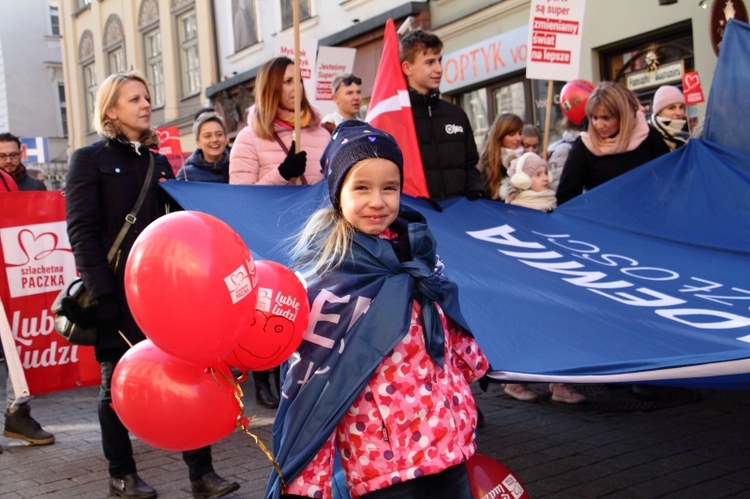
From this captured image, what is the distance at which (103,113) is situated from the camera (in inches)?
167

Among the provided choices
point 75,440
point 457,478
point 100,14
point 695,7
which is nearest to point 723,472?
point 457,478

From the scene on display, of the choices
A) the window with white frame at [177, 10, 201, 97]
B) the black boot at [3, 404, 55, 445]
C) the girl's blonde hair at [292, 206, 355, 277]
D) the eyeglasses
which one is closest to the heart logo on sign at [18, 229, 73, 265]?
the black boot at [3, 404, 55, 445]

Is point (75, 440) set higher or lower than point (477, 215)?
lower

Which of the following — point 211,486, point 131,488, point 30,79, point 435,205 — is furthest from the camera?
point 30,79

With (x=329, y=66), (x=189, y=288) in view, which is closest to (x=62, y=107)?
(x=329, y=66)

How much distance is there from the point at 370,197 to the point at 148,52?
2574cm

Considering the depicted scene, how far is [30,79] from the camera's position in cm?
3822

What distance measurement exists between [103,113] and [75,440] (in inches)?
98.2

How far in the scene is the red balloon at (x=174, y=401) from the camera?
7.82 feet

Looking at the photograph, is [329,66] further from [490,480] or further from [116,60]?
[116,60]

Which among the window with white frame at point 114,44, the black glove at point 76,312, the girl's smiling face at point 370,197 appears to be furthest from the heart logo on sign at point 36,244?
the window with white frame at point 114,44

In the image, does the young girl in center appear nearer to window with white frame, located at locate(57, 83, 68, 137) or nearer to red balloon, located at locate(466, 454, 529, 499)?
red balloon, located at locate(466, 454, 529, 499)

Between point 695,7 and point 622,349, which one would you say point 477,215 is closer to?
point 622,349

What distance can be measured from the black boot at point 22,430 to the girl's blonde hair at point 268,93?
7.90 feet
